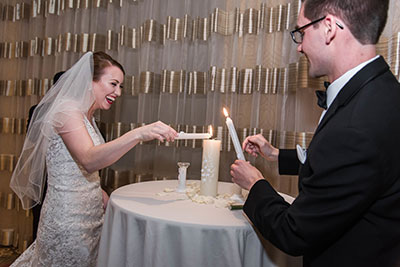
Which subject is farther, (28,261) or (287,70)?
(287,70)

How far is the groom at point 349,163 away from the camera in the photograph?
34.0 inches

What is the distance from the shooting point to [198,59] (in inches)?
103

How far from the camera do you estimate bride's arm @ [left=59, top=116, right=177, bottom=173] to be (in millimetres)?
1566

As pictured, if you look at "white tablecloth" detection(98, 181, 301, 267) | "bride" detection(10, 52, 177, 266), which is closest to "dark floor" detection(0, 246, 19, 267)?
"bride" detection(10, 52, 177, 266)

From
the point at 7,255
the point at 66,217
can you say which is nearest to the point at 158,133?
the point at 66,217

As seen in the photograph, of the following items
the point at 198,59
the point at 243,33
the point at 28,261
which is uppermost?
the point at 243,33

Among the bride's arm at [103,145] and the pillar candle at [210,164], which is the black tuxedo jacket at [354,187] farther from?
the bride's arm at [103,145]

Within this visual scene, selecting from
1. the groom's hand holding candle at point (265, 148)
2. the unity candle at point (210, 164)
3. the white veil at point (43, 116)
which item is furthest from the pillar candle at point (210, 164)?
the white veil at point (43, 116)

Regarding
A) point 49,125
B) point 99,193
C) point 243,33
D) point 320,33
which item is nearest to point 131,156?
point 99,193

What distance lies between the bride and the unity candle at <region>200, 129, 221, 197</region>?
183mm

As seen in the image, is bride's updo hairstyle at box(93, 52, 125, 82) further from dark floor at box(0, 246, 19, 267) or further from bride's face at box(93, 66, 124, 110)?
dark floor at box(0, 246, 19, 267)

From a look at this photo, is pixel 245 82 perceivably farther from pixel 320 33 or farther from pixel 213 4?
pixel 320 33

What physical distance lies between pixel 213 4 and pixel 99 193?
5.30ft

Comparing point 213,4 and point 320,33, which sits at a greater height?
point 213,4
